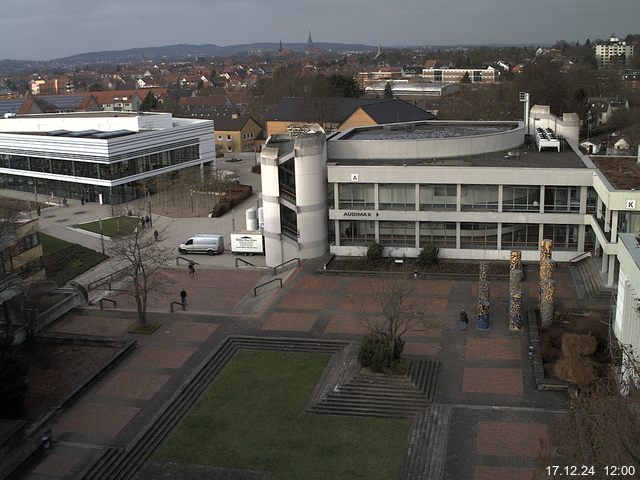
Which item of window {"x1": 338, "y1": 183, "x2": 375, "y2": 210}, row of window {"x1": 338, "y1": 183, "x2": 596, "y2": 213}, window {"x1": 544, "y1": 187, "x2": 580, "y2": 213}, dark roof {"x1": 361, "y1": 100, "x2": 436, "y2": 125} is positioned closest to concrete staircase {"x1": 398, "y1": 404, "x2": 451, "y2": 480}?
row of window {"x1": 338, "y1": 183, "x2": 596, "y2": 213}

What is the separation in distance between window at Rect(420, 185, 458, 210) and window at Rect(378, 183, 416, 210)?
0.59 metres

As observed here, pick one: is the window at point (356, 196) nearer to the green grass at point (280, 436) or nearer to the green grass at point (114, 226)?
the green grass at point (280, 436)

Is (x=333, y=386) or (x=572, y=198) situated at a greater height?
(x=572, y=198)

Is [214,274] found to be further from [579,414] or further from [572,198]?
[579,414]

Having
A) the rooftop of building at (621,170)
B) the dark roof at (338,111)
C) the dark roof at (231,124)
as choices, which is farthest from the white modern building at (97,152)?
the rooftop of building at (621,170)

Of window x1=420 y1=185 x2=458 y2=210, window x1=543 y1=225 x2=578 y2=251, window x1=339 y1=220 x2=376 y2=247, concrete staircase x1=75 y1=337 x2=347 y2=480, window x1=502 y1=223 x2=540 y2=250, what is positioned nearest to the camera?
concrete staircase x1=75 y1=337 x2=347 y2=480

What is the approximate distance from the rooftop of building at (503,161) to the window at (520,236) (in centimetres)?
366

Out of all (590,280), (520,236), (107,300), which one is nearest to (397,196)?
(520,236)

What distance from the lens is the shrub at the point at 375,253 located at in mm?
42188

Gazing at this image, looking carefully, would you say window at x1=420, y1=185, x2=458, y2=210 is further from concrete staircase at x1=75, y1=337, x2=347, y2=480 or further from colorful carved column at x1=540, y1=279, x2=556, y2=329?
concrete staircase at x1=75, y1=337, x2=347, y2=480

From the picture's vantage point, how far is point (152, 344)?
107 ft

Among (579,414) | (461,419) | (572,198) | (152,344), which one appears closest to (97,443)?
(152,344)

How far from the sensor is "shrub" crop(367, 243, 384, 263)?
42.2m

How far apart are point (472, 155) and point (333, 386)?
80.9ft
